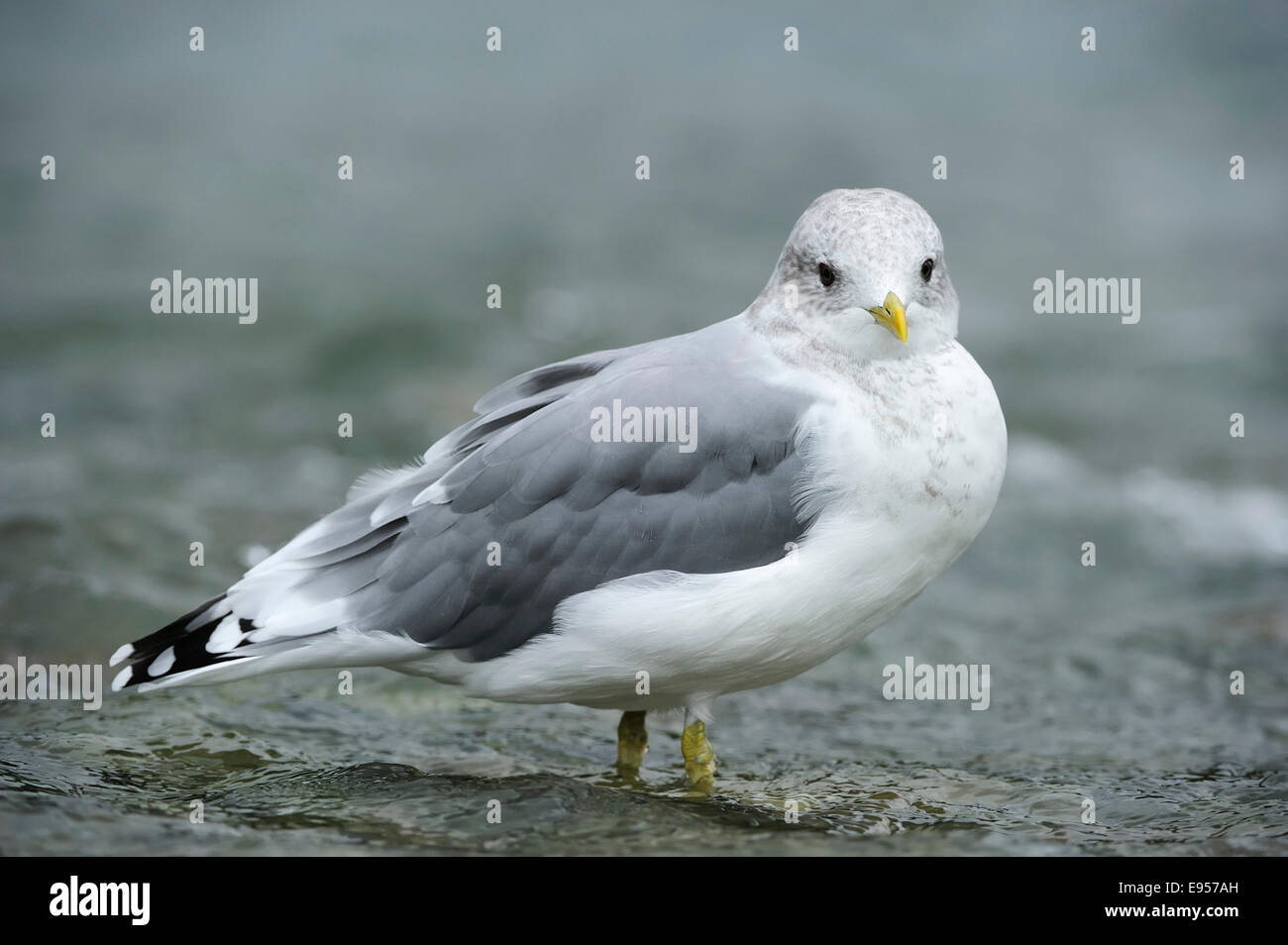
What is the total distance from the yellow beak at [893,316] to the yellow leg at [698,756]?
5.48ft

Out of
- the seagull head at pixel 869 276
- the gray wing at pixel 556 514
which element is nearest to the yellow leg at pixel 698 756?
the gray wing at pixel 556 514

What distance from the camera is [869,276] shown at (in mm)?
5043

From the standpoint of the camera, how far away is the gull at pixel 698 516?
16.6 feet

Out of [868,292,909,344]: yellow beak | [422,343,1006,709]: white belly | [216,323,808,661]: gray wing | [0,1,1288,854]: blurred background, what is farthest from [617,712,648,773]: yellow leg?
[868,292,909,344]: yellow beak

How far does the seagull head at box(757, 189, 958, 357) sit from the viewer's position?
16.5ft

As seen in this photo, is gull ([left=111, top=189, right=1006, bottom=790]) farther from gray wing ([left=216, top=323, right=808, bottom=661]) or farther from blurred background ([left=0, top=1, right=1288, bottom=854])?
blurred background ([left=0, top=1, right=1288, bottom=854])

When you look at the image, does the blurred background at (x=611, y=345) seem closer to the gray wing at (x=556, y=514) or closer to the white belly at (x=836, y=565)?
the white belly at (x=836, y=565)

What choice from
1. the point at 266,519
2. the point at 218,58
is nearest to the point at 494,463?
the point at 266,519

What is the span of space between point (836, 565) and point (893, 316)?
0.83 meters

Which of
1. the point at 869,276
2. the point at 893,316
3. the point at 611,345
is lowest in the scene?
the point at 893,316

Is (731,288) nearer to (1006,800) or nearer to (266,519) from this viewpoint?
(266,519)

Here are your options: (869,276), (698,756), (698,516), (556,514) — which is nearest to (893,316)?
(869,276)

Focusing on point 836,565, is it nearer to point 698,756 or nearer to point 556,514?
point 556,514

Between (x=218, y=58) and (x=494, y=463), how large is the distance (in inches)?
566
